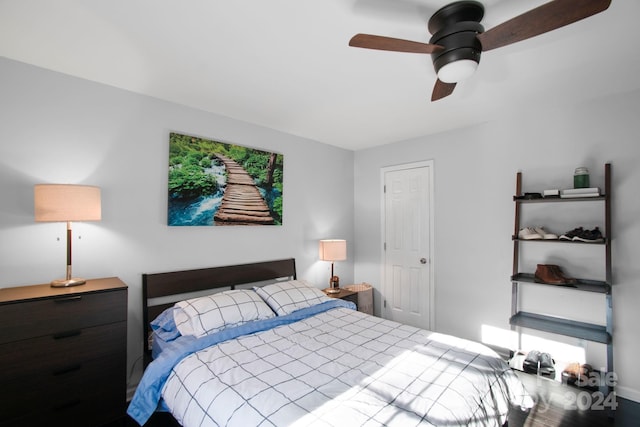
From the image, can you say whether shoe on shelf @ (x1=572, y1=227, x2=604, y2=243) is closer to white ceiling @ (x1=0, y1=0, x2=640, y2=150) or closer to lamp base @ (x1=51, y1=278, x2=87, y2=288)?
white ceiling @ (x1=0, y1=0, x2=640, y2=150)

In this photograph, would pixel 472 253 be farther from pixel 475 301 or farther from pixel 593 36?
pixel 593 36

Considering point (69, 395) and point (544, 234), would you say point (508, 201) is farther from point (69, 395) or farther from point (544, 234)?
point (69, 395)

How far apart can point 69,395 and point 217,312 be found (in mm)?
960

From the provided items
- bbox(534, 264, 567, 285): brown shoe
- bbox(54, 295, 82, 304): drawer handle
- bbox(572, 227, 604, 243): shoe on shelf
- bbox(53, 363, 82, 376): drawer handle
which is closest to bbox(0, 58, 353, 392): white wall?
bbox(54, 295, 82, 304): drawer handle


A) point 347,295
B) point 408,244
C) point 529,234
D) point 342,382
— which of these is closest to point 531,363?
point 529,234

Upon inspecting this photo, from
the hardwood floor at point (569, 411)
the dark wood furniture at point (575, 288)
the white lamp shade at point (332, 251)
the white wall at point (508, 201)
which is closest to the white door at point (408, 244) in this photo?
the white wall at point (508, 201)

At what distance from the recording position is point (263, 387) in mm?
1487

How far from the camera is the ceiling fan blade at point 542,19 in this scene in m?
1.16

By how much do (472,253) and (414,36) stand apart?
2.44 m

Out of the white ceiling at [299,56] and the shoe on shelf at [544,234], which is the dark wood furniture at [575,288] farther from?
the white ceiling at [299,56]

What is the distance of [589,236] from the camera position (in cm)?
243

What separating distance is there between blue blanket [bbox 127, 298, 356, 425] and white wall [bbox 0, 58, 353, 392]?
73 cm

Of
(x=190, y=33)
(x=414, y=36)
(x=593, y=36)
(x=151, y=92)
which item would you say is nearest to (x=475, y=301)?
(x=593, y=36)

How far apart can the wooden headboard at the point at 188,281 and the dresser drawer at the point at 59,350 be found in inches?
15.9
